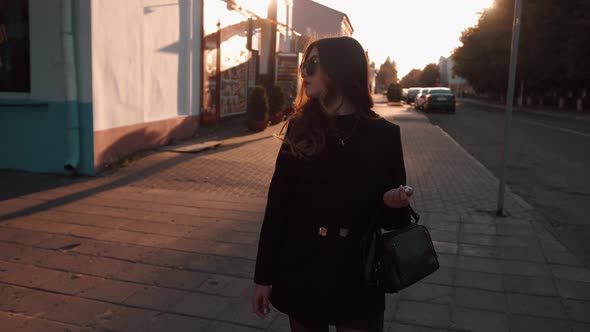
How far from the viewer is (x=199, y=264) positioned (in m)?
4.76

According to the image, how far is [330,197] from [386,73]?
402ft

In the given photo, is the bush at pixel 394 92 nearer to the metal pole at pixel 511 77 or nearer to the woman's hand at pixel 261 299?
the metal pole at pixel 511 77

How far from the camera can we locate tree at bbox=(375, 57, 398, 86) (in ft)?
385

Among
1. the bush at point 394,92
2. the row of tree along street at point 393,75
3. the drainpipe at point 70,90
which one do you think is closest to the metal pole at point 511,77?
the drainpipe at point 70,90

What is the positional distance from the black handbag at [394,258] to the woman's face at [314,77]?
1.75 ft

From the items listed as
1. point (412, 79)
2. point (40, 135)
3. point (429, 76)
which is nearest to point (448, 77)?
point (412, 79)

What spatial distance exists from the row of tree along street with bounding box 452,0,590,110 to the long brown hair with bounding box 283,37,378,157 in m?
35.6

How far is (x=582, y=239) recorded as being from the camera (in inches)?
236

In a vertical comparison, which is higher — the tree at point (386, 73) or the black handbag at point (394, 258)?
the tree at point (386, 73)

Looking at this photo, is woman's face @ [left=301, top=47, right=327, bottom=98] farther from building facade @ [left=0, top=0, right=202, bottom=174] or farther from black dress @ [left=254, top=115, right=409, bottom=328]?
building facade @ [left=0, top=0, right=202, bottom=174]

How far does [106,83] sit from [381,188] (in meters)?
7.63

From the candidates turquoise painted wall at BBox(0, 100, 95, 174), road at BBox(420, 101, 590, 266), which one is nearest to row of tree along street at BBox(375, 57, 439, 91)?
road at BBox(420, 101, 590, 266)

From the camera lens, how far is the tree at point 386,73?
385ft

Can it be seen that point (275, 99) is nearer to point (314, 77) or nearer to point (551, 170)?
point (551, 170)
